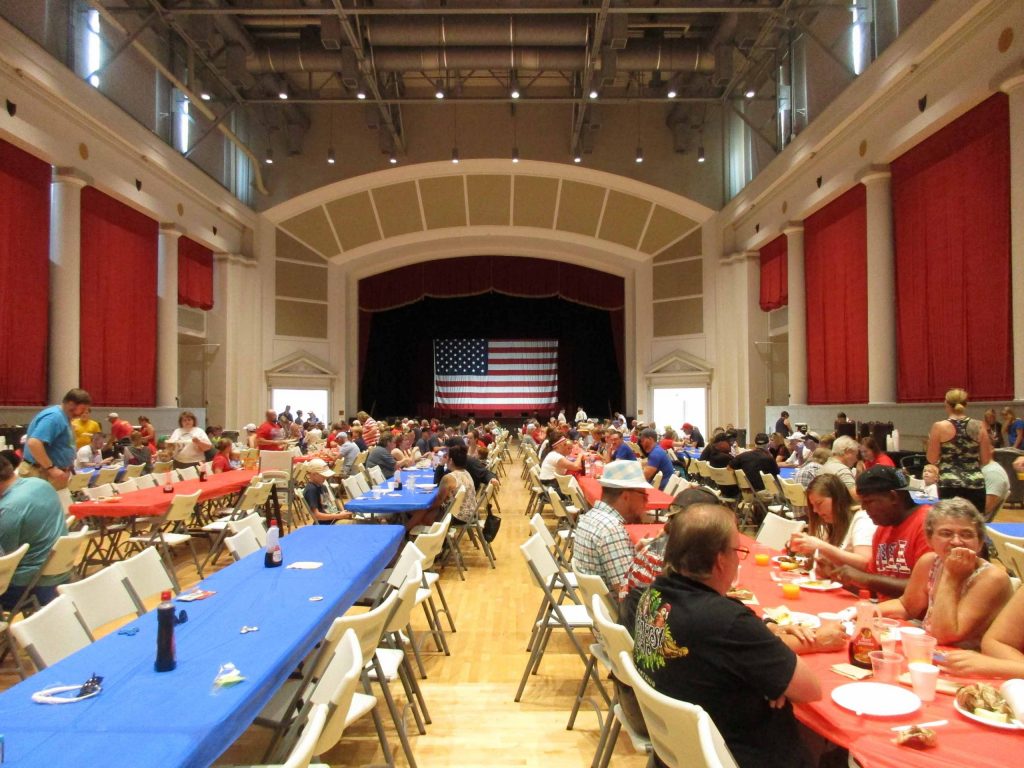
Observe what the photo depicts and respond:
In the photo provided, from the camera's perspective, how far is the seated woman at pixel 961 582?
2.26m

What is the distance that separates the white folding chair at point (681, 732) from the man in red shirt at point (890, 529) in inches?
57.5

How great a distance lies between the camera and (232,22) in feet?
51.2

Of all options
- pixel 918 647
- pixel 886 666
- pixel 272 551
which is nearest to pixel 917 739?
pixel 886 666

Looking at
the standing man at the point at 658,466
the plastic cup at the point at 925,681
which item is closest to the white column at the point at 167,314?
the standing man at the point at 658,466

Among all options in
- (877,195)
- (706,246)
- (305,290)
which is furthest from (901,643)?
(305,290)

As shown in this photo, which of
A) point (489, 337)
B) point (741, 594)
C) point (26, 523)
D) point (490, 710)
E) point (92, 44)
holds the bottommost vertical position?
point (490, 710)

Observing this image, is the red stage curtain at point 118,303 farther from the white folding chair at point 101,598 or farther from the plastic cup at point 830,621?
the plastic cup at point 830,621

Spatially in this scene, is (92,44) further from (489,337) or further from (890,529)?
(489,337)

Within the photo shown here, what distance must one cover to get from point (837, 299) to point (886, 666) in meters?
12.8

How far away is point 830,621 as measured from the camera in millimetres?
2379

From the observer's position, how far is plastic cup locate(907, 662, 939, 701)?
1.86 m

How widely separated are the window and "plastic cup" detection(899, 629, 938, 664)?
14.7 meters

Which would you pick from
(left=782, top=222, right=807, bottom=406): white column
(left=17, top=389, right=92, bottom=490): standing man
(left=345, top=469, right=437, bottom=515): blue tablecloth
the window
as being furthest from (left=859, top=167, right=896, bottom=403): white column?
the window

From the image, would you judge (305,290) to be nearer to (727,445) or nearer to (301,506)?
(301,506)
